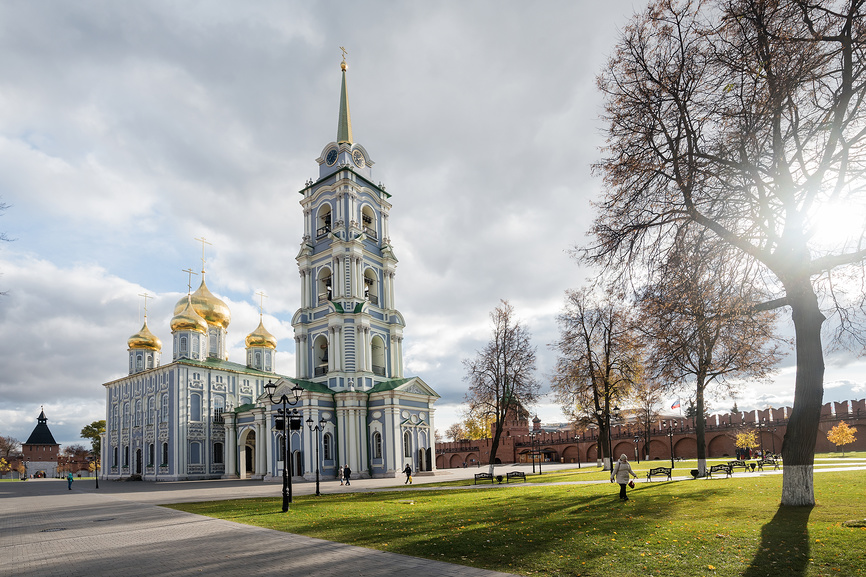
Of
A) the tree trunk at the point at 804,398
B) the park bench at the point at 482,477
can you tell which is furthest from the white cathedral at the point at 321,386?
the tree trunk at the point at 804,398

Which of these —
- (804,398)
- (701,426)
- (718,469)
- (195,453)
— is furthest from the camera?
(195,453)

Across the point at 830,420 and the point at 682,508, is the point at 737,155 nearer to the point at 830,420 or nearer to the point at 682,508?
the point at 682,508

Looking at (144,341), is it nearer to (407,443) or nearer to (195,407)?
(195,407)

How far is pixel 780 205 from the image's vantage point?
44.1 ft

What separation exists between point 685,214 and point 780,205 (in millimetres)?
2011

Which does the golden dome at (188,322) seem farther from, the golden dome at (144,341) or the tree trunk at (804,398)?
the tree trunk at (804,398)

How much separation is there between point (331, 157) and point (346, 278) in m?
10.9

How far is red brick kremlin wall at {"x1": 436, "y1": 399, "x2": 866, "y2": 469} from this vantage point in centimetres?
4862

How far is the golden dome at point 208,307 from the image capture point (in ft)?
200

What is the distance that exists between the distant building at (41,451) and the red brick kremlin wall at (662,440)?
68575 mm

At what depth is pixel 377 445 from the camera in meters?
41.8

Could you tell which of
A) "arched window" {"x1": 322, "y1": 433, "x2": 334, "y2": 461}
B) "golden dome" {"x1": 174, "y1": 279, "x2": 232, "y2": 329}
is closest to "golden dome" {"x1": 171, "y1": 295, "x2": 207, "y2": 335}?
"golden dome" {"x1": 174, "y1": 279, "x2": 232, "y2": 329}

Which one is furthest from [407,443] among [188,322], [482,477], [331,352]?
[188,322]

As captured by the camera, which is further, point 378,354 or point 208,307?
point 208,307
